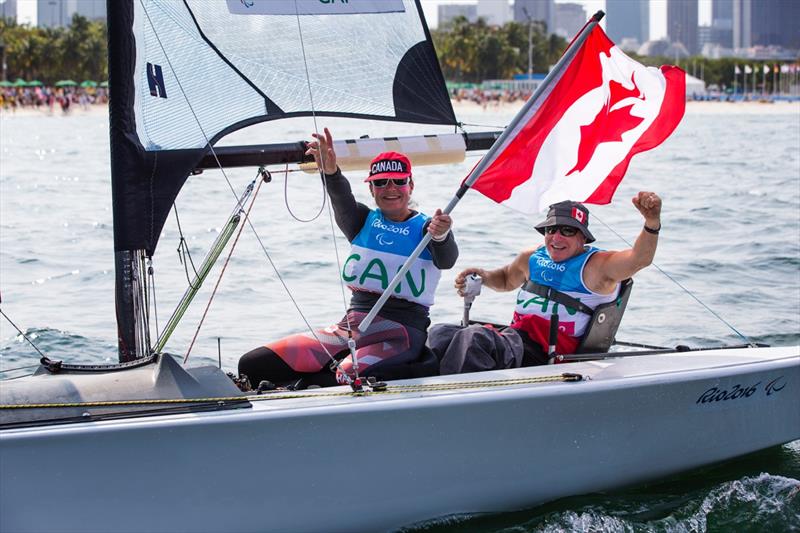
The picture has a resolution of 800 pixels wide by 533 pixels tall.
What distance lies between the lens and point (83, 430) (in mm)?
3484

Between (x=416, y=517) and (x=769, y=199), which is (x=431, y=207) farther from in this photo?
(x=416, y=517)

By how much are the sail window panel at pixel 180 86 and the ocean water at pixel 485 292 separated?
1.09 ft

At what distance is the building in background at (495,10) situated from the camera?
179363 millimetres

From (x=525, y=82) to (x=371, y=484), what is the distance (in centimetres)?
8763

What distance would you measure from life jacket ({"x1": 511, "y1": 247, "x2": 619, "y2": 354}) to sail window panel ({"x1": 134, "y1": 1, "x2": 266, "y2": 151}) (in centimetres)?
129

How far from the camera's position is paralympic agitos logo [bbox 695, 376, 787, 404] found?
4535 mm

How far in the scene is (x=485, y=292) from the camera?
882 cm

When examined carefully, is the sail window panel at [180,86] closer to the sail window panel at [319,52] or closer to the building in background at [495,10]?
the sail window panel at [319,52]

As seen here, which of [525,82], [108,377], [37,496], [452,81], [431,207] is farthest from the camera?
[452,81]

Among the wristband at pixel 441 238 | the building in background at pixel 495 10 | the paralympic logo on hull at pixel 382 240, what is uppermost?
the building in background at pixel 495 10

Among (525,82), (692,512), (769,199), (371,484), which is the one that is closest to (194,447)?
(371,484)

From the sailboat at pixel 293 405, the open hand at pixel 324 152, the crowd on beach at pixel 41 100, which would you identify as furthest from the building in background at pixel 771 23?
the open hand at pixel 324 152

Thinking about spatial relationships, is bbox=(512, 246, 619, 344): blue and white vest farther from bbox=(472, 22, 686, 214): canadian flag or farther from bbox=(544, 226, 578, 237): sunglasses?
bbox=(472, 22, 686, 214): canadian flag

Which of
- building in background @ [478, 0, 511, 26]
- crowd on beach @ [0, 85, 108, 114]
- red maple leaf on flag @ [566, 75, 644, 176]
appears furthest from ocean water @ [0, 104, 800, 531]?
building in background @ [478, 0, 511, 26]
